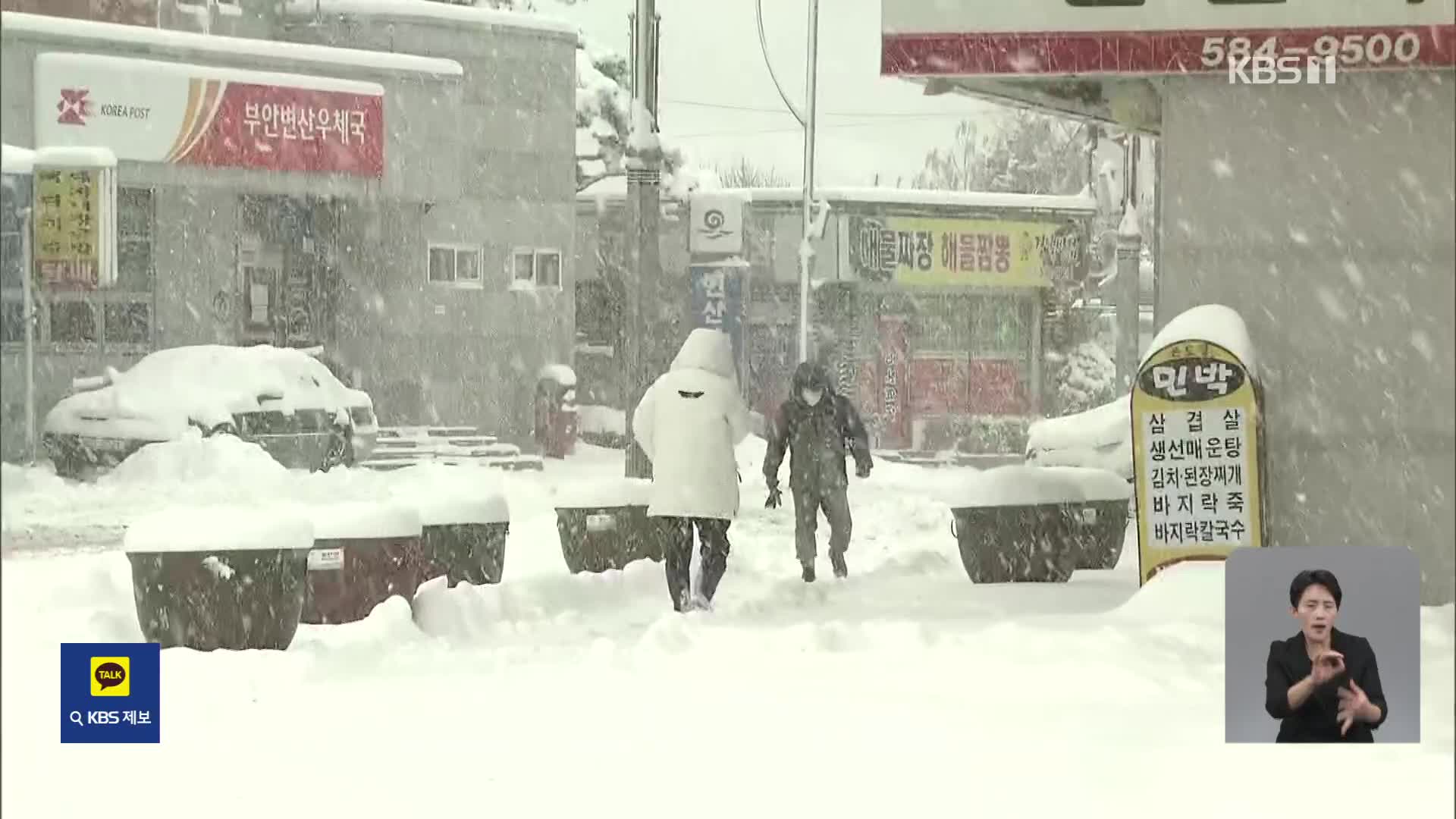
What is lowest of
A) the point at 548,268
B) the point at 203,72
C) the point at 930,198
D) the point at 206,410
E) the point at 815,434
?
the point at 206,410

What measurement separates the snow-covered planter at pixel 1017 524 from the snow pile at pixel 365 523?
132 inches

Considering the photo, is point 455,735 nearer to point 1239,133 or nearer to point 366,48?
point 1239,133

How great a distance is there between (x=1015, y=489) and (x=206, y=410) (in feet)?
30.5

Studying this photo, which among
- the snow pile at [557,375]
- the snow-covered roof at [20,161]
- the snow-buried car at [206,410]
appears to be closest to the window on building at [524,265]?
the snow pile at [557,375]

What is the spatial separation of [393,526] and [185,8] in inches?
575

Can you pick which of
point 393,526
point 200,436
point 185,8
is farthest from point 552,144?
point 393,526

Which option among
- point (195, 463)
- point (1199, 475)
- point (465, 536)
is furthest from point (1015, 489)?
point (195, 463)

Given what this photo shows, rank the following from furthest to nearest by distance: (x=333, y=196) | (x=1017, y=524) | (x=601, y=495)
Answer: (x=333, y=196), (x=601, y=495), (x=1017, y=524)

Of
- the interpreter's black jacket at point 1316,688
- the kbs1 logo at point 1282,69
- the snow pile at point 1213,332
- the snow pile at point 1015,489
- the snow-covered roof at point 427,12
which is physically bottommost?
the interpreter's black jacket at point 1316,688

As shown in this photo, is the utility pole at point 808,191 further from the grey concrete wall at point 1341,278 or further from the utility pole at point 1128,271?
the grey concrete wall at point 1341,278

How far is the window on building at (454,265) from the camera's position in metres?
22.3

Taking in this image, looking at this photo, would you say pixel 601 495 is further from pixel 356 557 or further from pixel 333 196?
pixel 333 196

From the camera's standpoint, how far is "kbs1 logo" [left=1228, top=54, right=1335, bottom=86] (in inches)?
334

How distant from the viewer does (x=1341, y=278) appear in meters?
8.73
